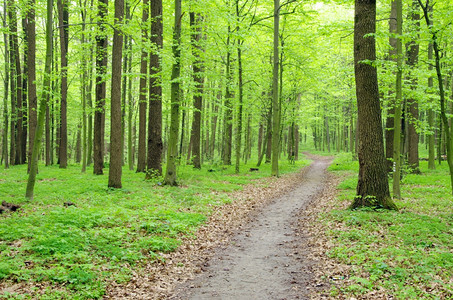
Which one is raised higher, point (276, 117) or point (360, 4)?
point (360, 4)

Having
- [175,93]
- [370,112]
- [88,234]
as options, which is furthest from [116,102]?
[370,112]

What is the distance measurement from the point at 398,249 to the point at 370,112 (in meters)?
4.37

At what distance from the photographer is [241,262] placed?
635 centimetres

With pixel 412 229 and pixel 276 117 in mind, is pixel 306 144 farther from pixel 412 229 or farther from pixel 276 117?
pixel 412 229

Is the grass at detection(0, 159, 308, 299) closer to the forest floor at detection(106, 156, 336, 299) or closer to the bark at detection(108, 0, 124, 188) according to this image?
the forest floor at detection(106, 156, 336, 299)

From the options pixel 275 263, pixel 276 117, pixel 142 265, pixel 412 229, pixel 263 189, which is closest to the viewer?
pixel 142 265

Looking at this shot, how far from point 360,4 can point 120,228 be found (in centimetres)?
935

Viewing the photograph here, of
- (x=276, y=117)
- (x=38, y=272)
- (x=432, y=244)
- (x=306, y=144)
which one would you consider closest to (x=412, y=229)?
(x=432, y=244)

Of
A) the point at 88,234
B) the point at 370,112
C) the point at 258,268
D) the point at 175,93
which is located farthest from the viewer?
the point at 175,93

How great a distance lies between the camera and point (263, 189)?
14.4m

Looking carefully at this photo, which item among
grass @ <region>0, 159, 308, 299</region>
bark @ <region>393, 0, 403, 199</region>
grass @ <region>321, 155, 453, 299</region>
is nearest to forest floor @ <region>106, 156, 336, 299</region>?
grass @ <region>0, 159, 308, 299</region>

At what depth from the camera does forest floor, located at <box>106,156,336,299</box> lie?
5055 millimetres

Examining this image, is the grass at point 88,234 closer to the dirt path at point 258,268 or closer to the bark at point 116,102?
the bark at point 116,102

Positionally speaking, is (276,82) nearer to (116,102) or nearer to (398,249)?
(116,102)
